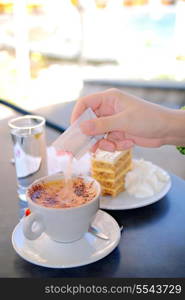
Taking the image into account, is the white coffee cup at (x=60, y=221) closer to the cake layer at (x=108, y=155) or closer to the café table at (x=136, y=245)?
the café table at (x=136, y=245)

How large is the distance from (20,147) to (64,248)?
300mm

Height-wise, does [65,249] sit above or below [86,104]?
below

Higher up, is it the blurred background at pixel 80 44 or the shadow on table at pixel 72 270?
the shadow on table at pixel 72 270

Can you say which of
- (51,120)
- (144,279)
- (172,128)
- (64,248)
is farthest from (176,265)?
(51,120)

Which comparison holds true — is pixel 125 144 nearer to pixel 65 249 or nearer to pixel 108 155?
pixel 108 155

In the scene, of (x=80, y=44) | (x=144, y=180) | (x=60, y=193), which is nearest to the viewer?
(x=60, y=193)

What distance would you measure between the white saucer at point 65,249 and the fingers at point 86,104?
0.25 meters

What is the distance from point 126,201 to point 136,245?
132 mm

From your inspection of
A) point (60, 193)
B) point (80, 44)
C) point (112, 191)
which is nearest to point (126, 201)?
point (112, 191)

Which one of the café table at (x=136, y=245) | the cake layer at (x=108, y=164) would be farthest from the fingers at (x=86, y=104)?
the café table at (x=136, y=245)

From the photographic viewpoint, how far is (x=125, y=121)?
2.73 ft

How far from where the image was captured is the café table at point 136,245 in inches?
26.4

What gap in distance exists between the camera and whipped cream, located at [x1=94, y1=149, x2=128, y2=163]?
887mm

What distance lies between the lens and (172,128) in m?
0.88
